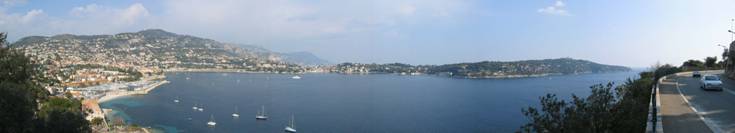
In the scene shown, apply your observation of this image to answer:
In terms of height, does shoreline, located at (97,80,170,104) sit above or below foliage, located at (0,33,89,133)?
below

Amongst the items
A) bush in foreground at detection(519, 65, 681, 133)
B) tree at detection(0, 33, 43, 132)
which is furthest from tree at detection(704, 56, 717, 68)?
tree at detection(0, 33, 43, 132)

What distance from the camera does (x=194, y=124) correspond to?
2058 inches

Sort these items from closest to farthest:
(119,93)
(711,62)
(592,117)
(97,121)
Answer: (592,117)
(97,121)
(711,62)
(119,93)

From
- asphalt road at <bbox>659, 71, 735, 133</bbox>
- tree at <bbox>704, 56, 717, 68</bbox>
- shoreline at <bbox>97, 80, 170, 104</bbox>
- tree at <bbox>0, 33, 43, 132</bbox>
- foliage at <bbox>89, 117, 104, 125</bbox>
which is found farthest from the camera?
shoreline at <bbox>97, 80, 170, 104</bbox>

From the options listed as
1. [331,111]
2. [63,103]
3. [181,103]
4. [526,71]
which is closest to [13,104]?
[63,103]

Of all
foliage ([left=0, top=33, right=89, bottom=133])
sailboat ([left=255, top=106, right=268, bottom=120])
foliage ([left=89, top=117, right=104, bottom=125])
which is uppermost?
foliage ([left=0, top=33, right=89, bottom=133])

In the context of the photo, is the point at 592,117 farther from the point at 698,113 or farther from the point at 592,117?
the point at 698,113

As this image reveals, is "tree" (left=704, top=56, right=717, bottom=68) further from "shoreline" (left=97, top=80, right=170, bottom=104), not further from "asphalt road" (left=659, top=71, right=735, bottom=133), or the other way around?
"shoreline" (left=97, top=80, right=170, bottom=104)

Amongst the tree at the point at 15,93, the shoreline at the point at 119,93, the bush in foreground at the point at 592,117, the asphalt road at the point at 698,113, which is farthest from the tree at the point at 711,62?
the shoreline at the point at 119,93

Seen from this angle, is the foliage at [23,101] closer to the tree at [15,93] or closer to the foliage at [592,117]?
the tree at [15,93]

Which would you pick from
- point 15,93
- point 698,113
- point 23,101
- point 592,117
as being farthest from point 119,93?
point 592,117

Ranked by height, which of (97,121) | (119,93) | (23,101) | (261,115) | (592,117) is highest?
(592,117)

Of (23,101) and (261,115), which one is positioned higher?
(23,101)

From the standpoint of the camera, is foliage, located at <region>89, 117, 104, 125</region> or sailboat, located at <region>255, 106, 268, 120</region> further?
sailboat, located at <region>255, 106, 268, 120</region>
